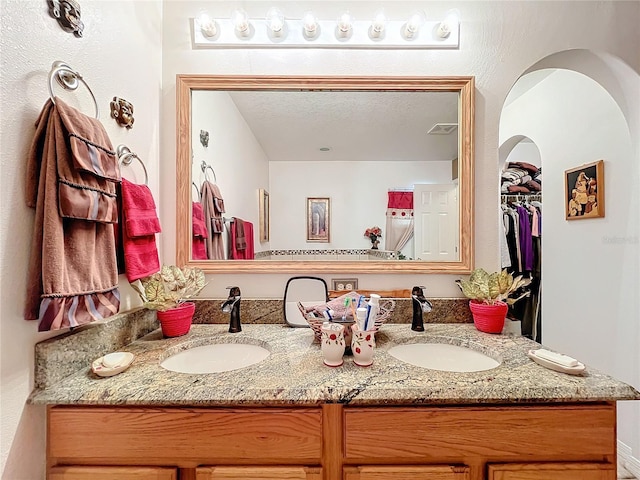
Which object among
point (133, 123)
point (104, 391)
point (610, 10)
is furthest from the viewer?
point (610, 10)

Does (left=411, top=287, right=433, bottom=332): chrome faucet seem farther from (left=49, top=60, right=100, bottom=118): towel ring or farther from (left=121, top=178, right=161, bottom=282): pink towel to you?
(left=49, top=60, right=100, bottom=118): towel ring

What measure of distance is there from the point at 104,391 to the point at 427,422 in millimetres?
799

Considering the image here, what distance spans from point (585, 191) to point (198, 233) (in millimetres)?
2174

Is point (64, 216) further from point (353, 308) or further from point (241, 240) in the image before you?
point (353, 308)

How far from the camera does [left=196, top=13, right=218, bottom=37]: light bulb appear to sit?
128 centimetres

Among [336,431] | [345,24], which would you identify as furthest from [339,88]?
[336,431]

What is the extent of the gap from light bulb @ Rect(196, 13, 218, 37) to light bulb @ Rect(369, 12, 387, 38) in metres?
0.68

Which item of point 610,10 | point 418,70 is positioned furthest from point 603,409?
point 610,10

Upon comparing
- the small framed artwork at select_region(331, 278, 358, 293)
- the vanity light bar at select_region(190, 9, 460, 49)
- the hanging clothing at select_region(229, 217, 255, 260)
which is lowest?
the small framed artwork at select_region(331, 278, 358, 293)

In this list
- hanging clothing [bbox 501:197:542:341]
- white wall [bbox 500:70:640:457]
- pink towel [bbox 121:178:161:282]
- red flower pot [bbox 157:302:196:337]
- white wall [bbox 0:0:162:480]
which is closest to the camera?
A: white wall [bbox 0:0:162:480]

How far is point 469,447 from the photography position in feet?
2.45

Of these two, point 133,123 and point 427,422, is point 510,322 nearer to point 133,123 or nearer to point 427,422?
point 427,422

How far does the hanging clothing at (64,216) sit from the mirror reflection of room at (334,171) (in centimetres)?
56

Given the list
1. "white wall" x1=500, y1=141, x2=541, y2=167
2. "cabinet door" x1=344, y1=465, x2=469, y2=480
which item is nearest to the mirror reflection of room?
"cabinet door" x1=344, y1=465, x2=469, y2=480
